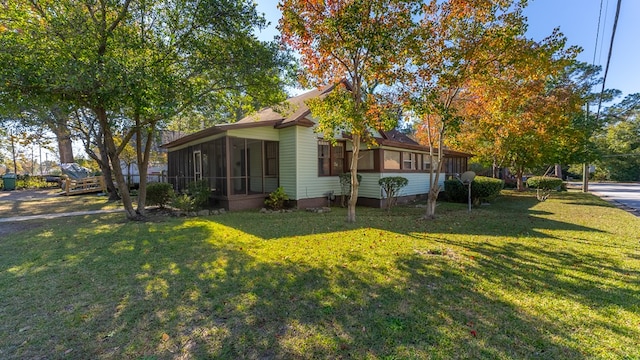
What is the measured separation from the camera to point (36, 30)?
21.0ft

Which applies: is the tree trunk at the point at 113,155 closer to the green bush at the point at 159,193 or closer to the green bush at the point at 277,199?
the green bush at the point at 159,193

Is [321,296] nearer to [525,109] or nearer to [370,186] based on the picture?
[370,186]

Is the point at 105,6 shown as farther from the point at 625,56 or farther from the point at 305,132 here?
the point at 625,56

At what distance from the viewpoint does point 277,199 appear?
10.6 metres

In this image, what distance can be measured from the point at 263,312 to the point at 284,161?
8454mm

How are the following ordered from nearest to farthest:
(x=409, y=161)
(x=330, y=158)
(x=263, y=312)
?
(x=263, y=312)
(x=330, y=158)
(x=409, y=161)

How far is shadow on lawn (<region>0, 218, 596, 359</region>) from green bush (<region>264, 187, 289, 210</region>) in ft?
18.7

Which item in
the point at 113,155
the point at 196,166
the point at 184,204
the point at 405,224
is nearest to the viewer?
the point at 405,224

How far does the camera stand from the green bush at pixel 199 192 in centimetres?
1012

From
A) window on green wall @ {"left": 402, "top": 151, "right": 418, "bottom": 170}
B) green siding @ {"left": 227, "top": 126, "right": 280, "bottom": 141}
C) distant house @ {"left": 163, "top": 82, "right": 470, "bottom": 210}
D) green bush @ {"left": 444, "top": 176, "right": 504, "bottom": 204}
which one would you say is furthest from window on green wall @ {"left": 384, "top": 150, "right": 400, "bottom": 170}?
green siding @ {"left": 227, "top": 126, "right": 280, "bottom": 141}

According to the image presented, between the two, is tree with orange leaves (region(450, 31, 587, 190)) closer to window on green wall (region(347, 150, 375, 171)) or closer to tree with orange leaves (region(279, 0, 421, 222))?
tree with orange leaves (region(279, 0, 421, 222))

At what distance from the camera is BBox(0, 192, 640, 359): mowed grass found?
2.55m

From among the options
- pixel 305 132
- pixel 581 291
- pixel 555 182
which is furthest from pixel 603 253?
pixel 555 182

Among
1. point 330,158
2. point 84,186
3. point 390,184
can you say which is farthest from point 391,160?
point 84,186
